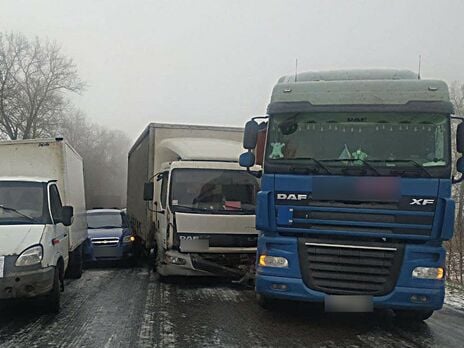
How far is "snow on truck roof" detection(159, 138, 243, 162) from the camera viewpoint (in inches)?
437

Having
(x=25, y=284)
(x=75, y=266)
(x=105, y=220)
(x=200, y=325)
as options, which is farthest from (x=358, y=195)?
(x=105, y=220)

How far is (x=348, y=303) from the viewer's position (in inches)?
266

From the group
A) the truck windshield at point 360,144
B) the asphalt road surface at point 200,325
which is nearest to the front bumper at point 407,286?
the asphalt road surface at point 200,325

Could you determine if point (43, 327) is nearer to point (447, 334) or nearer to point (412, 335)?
point (412, 335)

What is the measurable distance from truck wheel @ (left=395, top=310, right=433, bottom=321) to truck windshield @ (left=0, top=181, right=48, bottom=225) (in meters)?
5.24

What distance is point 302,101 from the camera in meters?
7.23

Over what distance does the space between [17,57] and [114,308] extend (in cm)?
4691

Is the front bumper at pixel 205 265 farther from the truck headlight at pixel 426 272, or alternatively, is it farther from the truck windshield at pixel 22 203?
the truck headlight at pixel 426 272

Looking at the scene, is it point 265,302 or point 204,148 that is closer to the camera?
point 265,302

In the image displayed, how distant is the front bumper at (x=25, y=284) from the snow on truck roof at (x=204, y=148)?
444 cm

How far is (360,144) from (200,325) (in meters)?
3.07

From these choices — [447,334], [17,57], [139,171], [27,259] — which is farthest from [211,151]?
[17,57]

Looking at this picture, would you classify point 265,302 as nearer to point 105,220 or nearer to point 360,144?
point 360,144

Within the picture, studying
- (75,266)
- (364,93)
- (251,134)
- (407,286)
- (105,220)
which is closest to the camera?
(407,286)
